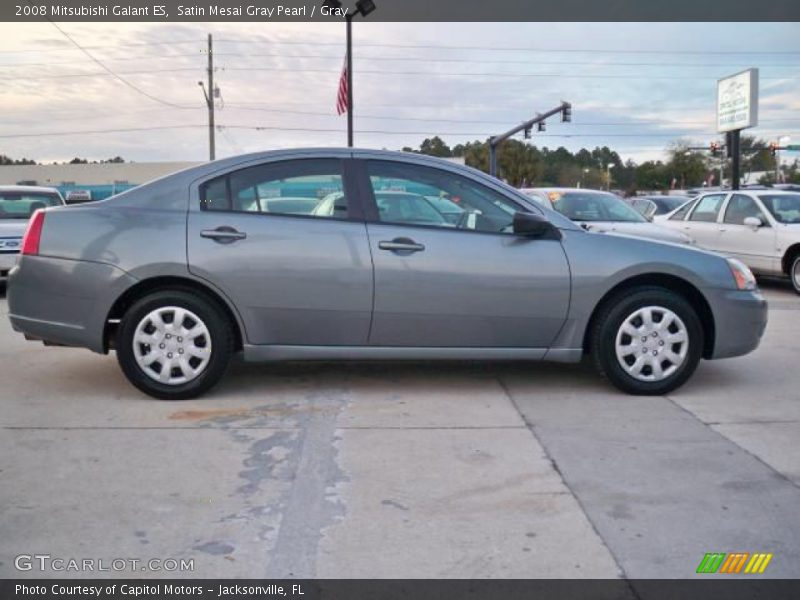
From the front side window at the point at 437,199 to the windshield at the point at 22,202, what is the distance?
8.42 meters

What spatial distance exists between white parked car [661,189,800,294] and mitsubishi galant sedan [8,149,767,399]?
671 cm

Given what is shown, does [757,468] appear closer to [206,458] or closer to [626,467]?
[626,467]

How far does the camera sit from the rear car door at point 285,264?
5.30 m

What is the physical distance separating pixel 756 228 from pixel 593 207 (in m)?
2.69

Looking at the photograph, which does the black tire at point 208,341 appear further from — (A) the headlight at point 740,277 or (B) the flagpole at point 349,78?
(B) the flagpole at point 349,78

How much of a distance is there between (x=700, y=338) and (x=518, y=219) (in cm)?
151

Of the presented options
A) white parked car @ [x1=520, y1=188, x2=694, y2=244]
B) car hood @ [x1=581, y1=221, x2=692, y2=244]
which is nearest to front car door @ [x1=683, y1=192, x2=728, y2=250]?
white parked car @ [x1=520, y1=188, x2=694, y2=244]

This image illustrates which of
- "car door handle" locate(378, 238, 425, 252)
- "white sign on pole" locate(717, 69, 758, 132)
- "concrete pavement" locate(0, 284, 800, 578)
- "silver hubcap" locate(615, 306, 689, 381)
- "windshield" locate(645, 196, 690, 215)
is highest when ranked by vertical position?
"white sign on pole" locate(717, 69, 758, 132)

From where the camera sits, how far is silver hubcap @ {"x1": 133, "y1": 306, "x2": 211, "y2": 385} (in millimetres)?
5285

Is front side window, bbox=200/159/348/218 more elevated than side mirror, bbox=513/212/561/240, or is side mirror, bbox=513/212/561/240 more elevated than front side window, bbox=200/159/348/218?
front side window, bbox=200/159/348/218

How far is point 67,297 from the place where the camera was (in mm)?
5332

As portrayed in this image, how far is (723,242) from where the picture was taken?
12680mm

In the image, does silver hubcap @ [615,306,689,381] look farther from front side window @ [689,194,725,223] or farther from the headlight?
front side window @ [689,194,725,223]
